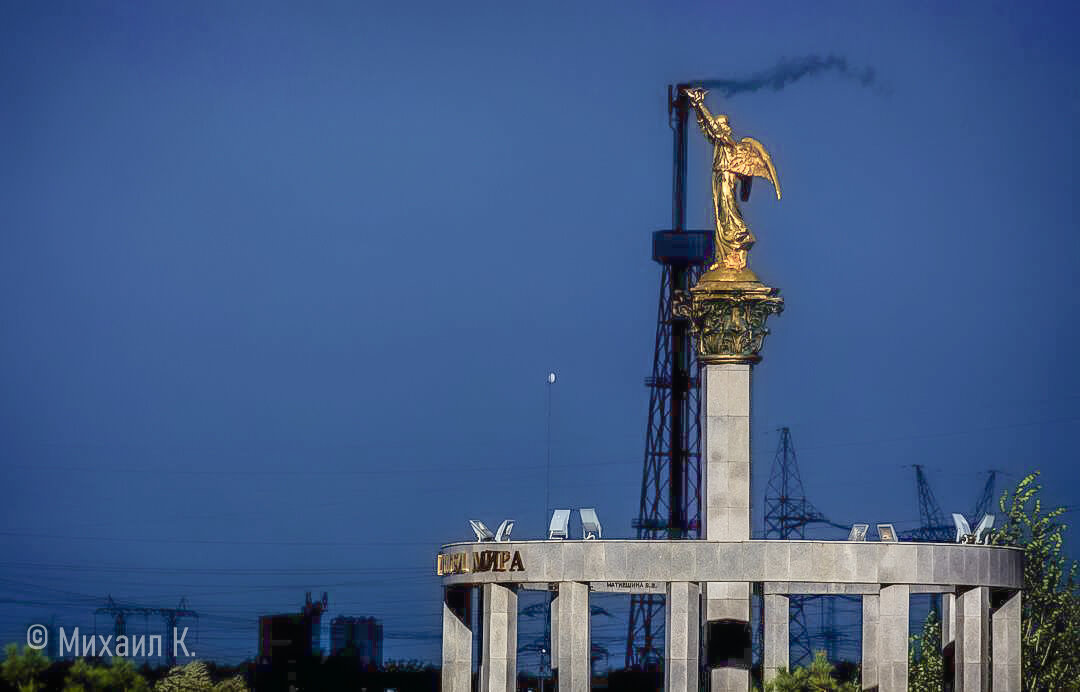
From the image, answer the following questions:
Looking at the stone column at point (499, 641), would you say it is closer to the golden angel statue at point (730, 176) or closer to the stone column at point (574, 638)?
the stone column at point (574, 638)

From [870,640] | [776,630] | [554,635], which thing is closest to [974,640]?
[870,640]

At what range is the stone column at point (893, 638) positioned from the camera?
86062mm

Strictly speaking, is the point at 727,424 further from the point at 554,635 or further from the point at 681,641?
the point at 554,635

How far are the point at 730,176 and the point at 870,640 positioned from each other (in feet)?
67.5

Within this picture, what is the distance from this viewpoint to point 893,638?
284 feet

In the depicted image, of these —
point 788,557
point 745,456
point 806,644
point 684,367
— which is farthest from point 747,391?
point 806,644

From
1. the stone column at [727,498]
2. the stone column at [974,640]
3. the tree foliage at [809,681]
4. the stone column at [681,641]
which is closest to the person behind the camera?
the tree foliage at [809,681]

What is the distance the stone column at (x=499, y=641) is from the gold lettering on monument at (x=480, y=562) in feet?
3.27

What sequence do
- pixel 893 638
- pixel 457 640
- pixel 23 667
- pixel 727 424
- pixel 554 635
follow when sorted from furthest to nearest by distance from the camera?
pixel 554 635 < pixel 457 640 < pixel 727 424 < pixel 893 638 < pixel 23 667

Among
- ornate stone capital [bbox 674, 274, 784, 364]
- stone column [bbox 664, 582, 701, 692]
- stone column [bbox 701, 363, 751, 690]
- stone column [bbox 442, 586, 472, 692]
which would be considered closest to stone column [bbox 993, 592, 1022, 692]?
stone column [bbox 701, 363, 751, 690]

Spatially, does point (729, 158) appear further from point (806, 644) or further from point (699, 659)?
point (806, 644)

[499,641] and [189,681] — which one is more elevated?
[499,641]

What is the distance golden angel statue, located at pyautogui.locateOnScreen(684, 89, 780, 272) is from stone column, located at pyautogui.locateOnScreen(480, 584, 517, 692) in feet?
54.7

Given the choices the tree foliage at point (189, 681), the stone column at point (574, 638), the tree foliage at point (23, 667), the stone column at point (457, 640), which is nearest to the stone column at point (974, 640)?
the stone column at point (574, 638)
